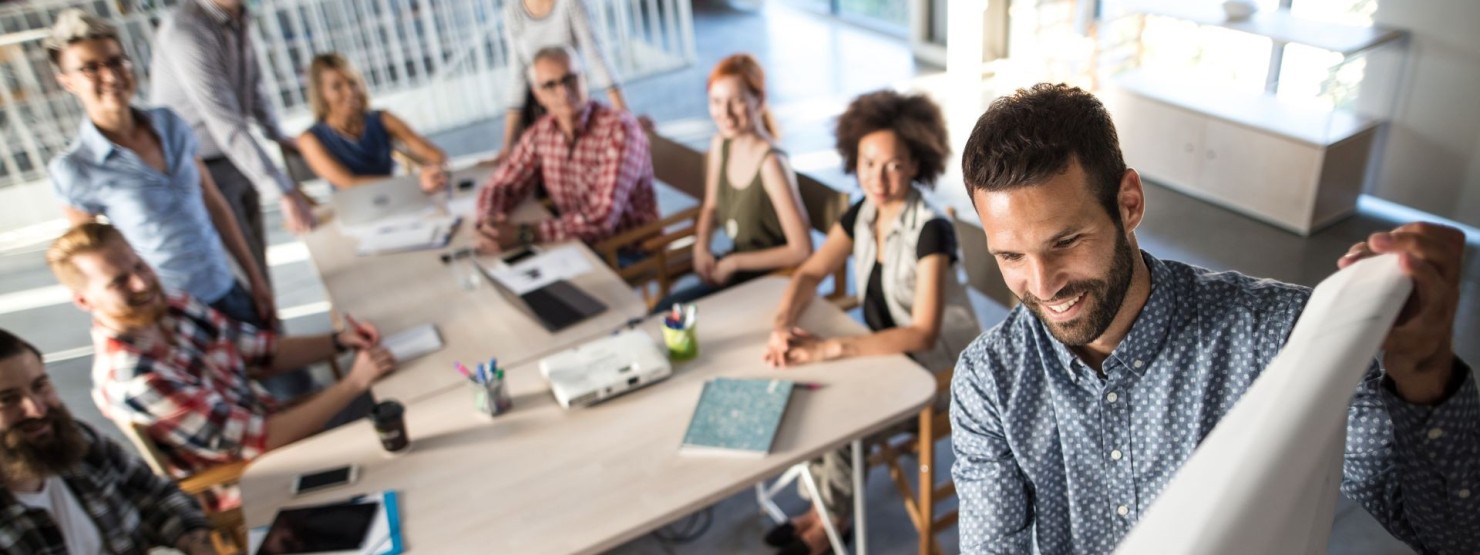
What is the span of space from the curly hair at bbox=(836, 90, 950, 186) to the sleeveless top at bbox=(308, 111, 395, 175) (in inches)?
86.9

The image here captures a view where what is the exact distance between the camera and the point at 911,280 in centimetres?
256

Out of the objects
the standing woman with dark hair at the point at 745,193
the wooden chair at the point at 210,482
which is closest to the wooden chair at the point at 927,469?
the standing woman with dark hair at the point at 745,193

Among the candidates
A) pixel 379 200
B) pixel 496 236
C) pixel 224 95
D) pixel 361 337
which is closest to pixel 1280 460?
pixel 361 337

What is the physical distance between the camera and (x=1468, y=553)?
1.13m

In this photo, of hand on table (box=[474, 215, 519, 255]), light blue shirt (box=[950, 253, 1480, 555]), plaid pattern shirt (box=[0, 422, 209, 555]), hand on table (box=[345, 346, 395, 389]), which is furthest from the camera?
hand on table (box=[474, 215, 519, 255])

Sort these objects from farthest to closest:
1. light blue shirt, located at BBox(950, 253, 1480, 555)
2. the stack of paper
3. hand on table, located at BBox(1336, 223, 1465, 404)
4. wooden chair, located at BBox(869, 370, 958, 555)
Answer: the stack of paper → wooden chair, located at BBox(869, 370, 958, 555) → light blue shirt, located at BBox(950, 253, 1480, 555) → hand on table, located at BBox(1336, 223, 1465, 404)

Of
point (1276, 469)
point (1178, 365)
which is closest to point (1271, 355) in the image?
point (1178, 365)

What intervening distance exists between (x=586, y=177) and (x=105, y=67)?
150cm

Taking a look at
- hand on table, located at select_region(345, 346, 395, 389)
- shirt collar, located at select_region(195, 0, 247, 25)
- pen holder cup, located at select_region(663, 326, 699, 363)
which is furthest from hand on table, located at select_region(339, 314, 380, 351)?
shirt collar, located at select_region(195, 0, 247, 25)

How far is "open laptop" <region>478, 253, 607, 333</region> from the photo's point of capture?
278 cm

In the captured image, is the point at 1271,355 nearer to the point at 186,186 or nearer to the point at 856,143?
the point at 856,143

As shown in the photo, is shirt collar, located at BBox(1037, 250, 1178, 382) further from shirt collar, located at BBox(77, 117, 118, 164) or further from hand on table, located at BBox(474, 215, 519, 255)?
shirt collar, located at BBox(77, 117, 118, 164)

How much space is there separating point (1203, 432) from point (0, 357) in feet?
7.36

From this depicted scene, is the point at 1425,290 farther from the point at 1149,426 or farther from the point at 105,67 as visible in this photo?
the point at 105,67
